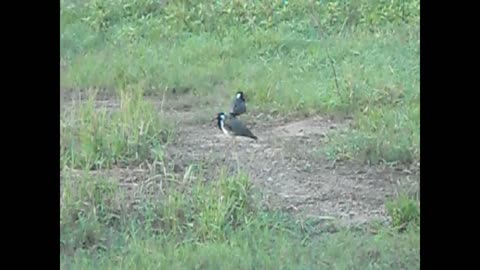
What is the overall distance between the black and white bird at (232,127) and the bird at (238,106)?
87 mm

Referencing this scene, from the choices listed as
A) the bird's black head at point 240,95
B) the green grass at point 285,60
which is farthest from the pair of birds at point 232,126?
the green grass at point 285,60

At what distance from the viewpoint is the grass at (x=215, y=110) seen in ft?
8.05

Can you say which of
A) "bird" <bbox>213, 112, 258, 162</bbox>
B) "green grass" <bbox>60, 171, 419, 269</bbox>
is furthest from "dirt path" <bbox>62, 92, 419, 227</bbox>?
"green grass" <bbox>60, 171, 419, 269</bbox>

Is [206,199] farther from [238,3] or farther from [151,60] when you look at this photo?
[238,3]

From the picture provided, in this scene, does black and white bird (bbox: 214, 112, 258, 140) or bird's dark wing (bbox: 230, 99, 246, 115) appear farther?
bird's dark wing (bbox: 230, 99, 246, 115)

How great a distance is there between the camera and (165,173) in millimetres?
3035

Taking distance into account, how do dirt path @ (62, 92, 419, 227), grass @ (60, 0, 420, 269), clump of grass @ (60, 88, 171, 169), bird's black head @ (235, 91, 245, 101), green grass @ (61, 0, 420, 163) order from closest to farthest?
1. grass @ (60, 0, 420, 269)
2. dirt path @ (62, 92, 419, 227)
3. clump of grass @ (60, 88, 171, 169)
4. green grass @ (61, 0, 420, 163)
5. bird's black head @ (235, 91, 245, 101)

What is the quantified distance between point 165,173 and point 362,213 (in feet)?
2.06

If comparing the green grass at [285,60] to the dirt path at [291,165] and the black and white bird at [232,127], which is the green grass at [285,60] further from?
the black and white bird at [232,127]

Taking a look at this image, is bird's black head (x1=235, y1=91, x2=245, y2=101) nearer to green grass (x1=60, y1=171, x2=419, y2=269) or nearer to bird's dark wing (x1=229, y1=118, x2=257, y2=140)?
bird's dark wing (x1=229, y1=118, x2=257, y2=140)

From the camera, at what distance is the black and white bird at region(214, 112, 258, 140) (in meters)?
3.29

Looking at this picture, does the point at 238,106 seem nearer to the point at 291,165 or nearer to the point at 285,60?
the point at 291,165

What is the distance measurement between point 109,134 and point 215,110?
1.78 ft
